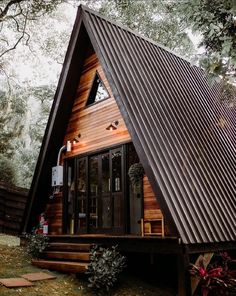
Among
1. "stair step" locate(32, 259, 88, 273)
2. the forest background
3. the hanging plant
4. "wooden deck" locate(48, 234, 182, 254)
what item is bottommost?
"stair step" locate(32, 259, 88, 273)

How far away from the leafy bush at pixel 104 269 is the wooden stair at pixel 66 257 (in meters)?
0.20

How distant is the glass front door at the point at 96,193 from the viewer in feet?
30.6

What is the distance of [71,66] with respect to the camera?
10.7 metres

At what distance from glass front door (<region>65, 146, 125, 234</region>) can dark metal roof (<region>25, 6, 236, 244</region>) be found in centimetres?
128

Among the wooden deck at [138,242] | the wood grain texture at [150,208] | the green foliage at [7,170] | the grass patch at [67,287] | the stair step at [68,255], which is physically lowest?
the grass patch at [67,287]

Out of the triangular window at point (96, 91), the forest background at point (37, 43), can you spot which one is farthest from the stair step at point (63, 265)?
the forest background at point (37, 43)

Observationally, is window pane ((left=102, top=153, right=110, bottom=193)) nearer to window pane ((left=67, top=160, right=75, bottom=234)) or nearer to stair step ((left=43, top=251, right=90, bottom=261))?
window pane ((left=67, top=160, right=75, bottom=234))

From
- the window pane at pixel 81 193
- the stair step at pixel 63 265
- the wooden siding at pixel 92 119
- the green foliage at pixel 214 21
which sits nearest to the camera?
the green foliage at pixel 214 21

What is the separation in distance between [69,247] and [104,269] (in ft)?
6.37

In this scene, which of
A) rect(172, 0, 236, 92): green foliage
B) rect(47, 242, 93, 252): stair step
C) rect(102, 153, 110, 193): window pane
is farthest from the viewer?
rect(102, 153, 110, 193): window pane

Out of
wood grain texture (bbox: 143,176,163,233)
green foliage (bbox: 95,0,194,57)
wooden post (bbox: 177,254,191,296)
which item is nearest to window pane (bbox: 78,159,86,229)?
wood grain texture (bbox: 143,176,163,233)

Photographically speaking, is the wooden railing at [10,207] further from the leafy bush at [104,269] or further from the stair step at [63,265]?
the leafy bush at [104,269]

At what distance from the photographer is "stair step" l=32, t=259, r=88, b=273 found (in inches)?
300

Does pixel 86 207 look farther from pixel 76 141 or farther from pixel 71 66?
pixel 71 66
